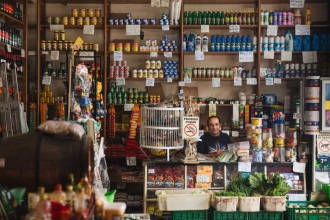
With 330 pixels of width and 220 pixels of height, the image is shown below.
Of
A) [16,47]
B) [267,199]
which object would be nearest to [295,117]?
[267,199]

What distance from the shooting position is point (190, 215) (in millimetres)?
4691

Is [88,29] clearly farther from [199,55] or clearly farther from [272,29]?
[272,29]

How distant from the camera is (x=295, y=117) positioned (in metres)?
6.79

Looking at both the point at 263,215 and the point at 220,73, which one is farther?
the point at 220,73

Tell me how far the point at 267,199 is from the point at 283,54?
11.0 ft

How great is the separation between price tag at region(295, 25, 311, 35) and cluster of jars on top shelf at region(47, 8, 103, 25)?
3008 mm

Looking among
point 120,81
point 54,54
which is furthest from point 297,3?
point 54,54

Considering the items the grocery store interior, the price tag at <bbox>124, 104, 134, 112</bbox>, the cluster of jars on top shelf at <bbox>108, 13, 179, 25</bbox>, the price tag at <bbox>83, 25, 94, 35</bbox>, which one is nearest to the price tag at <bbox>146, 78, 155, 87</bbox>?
the grocery store interior

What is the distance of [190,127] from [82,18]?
322 cm

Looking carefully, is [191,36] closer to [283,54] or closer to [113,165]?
[283,54]

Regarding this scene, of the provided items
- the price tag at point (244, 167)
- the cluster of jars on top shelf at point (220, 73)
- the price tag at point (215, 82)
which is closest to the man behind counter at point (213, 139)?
the price tag at point (215, 82)

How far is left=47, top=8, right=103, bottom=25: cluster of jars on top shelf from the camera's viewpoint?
7469 millimetres

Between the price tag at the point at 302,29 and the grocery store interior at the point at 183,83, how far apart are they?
15 millimetres

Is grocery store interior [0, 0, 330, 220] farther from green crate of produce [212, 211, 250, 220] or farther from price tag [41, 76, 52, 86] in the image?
green crate of produce [212, 211, 250, 220]
